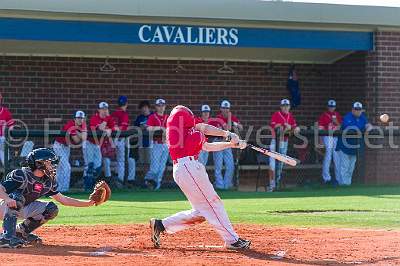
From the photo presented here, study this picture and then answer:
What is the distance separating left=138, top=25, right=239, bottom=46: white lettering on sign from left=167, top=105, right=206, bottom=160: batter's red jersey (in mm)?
9539

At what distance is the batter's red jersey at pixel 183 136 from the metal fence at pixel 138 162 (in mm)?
8007

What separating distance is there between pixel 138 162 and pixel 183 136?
30.7 ft

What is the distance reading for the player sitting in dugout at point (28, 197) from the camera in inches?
328

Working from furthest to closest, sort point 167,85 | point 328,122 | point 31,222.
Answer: point 167,85
point 328,122
point 31,222

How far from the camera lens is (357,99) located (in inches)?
794

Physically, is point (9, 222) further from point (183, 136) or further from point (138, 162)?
point (138, 162)

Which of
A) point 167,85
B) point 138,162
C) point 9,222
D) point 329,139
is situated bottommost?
point 9,222

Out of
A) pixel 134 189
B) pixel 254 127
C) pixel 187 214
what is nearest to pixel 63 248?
pixel 187 214

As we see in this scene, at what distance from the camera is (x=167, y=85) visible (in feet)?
64.8

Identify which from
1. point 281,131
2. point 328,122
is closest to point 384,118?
point 328,122

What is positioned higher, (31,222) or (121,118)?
(121,118)

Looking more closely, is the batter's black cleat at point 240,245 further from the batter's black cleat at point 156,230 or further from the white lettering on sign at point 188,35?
the white lettering on sign at point 188,35

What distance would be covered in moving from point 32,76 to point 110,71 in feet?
5.66

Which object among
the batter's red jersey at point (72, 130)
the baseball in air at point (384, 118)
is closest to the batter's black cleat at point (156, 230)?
the batter's red jersey at point (72, 130)
